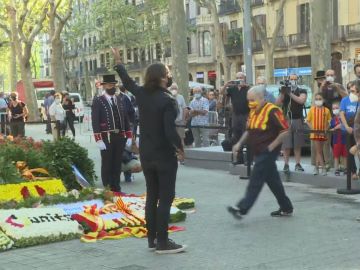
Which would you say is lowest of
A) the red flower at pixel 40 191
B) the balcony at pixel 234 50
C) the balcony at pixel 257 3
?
the red flower at pixel 40 191

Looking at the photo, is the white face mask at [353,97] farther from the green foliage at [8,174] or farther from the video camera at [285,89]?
the green foliage at [8,174]

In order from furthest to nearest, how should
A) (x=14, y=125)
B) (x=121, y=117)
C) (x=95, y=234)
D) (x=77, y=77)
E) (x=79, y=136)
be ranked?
1. (x=77, y=77)
2. (x=79, y=136)
3. (x=14, y=125)
4. (x=121, y=117)
5. (x=95, y=234)

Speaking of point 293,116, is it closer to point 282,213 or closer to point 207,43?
point 282,213

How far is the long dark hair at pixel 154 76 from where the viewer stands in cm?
705

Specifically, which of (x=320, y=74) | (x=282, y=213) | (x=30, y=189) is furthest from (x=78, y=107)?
(x=282, y=213)

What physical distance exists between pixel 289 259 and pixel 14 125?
10.4 m

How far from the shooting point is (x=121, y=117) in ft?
35.8

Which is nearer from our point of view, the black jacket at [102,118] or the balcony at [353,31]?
the black jacket at [102,118]

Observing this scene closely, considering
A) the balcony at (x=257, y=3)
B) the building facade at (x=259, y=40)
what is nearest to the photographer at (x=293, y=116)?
the building facade at (x=259, y=40)

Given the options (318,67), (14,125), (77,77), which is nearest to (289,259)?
(318,67)

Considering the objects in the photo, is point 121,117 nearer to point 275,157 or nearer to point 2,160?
point 2,160

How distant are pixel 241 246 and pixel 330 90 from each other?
19.4ft

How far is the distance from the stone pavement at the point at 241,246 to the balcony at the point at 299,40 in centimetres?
4130

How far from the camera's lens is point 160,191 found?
7.12m
